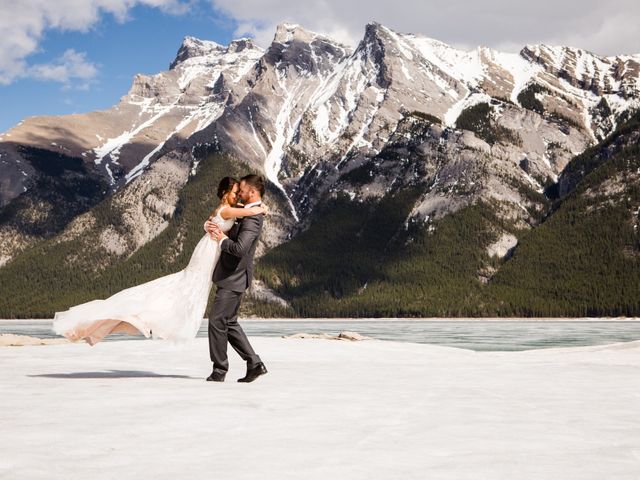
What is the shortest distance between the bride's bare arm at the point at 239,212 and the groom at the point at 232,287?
3.1 inches

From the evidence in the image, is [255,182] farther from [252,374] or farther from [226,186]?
[252,374]

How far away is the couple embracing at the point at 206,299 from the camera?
1345 centimetres

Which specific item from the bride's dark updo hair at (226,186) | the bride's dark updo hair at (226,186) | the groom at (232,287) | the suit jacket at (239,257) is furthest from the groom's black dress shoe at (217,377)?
the bride's dark updo hair at (226,186)

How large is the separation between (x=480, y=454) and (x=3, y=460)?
4095 mm

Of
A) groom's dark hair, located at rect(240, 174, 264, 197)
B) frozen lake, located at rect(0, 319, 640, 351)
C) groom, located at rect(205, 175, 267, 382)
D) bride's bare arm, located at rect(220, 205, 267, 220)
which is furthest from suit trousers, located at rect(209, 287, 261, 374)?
frozen lake, located at rect(0, 319, 640, 351)

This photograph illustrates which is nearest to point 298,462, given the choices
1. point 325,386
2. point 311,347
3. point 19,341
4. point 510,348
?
point 325,386

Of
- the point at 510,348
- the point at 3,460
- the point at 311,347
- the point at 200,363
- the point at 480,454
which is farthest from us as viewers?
the point at 510,348

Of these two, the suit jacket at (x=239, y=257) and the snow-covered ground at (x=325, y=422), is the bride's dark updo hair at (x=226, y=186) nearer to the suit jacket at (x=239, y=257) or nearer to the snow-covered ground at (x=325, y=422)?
the suit jacket at (x=239, y=257)

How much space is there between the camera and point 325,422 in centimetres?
891

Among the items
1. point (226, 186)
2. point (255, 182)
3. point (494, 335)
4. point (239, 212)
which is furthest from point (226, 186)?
point (494, 335)

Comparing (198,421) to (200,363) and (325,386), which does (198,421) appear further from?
(200,363)

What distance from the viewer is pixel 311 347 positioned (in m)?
23.2

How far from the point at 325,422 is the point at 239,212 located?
5497 mm

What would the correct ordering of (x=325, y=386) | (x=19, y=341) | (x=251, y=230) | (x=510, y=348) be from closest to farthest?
(x=325, y=386) < (x=251, y=230) < (x=19, y=341) < (x=510, y=348)
